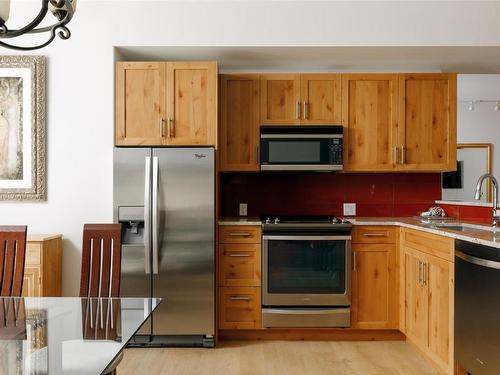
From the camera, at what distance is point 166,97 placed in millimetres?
3574

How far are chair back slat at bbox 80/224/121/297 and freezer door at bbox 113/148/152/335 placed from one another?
3.44ft

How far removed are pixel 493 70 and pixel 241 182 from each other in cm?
253

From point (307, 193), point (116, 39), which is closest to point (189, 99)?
point (116, 39)

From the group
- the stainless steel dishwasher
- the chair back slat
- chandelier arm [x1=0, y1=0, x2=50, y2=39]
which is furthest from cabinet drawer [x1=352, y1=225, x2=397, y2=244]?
chandelier arm [x1=0, y1=0, x2=50, y2=39]

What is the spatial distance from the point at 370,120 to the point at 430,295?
1560 millimetres

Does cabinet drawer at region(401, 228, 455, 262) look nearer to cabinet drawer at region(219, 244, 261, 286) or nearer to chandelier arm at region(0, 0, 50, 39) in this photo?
cabinet drawer at region(219, 244, 261, 286)

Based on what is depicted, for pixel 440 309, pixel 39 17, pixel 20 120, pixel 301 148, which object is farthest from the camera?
pixel 301 148

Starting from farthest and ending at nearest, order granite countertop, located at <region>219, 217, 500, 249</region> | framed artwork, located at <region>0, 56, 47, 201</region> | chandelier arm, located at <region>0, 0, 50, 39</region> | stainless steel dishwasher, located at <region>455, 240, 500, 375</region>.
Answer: framed artwork, located at <region>0, 56, 47, 201</region> < granite countertop, located at <region>219, 217, 500, 249</region> < stainless steel dishwasher, located at <region>455, 240, 500, 375</region> < chandelier arm, located at <region>0, 0, 50, 39</region>

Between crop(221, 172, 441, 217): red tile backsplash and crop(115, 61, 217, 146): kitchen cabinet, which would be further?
crop(221, 172, 441, 217): red tile backsplash

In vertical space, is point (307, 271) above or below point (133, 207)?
below

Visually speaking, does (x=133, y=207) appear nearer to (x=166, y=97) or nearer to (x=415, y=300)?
(x=166, y=97)

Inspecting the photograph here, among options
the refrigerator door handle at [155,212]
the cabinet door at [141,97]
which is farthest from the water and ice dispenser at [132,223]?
the cabinet door at [141,97]

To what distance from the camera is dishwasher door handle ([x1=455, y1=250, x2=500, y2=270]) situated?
7.27 feet

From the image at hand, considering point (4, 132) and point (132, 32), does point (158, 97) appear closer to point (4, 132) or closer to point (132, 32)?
point (132, 32)
